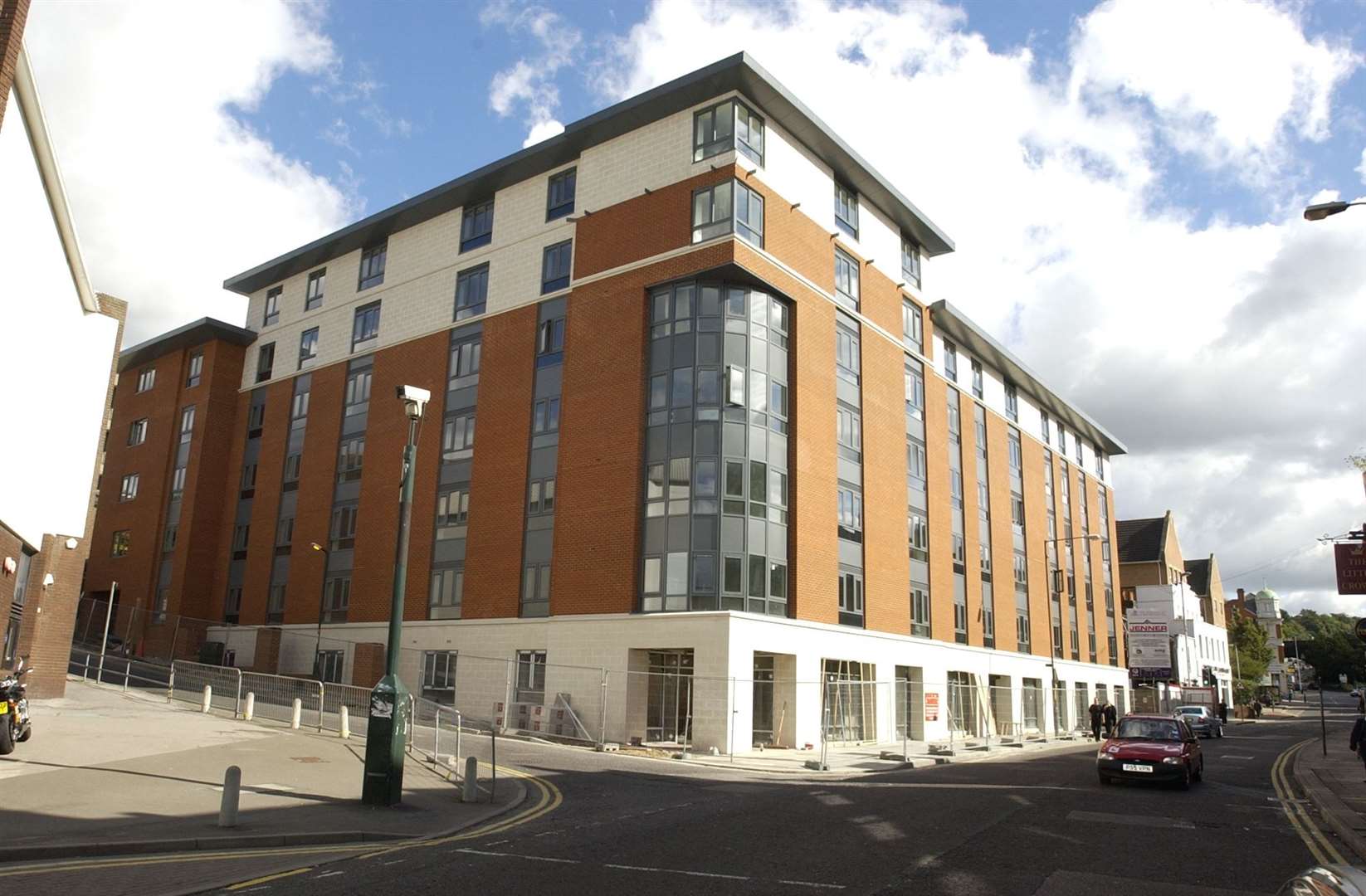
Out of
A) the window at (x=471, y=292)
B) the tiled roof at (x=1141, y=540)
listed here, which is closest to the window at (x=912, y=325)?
the window at (x=471, y=292)

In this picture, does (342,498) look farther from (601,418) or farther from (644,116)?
(644,116)

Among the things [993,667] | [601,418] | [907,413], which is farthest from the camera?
[993,667]

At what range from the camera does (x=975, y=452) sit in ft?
160

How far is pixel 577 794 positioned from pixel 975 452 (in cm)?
3688

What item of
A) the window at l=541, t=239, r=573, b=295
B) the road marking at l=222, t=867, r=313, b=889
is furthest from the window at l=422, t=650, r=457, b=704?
the road marking at l=222, t=867, r=313, b=889

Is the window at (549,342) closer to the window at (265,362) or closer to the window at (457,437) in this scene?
the window at (457,437)

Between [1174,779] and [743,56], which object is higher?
[743,56]

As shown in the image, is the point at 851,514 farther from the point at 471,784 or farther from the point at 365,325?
the point at 365,325

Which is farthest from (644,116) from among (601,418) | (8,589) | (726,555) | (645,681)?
(8,589)

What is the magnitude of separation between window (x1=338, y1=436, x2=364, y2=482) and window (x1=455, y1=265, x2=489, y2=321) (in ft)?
25.9

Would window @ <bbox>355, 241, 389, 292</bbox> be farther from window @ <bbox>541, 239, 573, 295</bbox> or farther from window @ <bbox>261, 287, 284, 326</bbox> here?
window @ <bbox>541, 239, 573, 295</bbox>

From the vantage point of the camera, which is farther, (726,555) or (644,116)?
(644,116)

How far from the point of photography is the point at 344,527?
42.5 meters

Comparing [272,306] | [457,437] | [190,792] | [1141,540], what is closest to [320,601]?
[457,437]
